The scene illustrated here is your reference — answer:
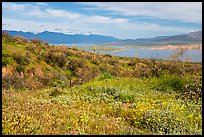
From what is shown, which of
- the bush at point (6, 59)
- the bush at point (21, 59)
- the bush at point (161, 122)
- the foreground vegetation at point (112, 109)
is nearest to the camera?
the foreground vegetation at point (112, 109)

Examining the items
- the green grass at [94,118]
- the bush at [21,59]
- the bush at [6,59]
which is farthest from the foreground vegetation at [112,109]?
the bush at [21,59]

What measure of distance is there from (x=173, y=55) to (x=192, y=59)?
3.30 feet

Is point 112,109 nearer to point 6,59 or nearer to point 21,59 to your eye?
point 6,59

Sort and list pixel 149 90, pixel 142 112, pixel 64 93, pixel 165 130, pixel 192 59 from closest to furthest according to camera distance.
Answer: pixel 165 130
pixel 142 112
pixel 64 93
pixel 149 90
pixel 192 59

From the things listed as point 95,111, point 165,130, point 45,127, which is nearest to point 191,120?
point 165,130

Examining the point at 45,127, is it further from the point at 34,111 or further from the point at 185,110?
the point at 185,110

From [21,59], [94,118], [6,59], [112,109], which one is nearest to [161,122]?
[94,118]

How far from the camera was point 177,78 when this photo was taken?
1373 cm

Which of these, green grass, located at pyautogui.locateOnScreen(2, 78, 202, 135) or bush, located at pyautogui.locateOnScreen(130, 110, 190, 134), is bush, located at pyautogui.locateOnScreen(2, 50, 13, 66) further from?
bush, located at pyautogui.locateOnScreen(130, 110, 190, 134)

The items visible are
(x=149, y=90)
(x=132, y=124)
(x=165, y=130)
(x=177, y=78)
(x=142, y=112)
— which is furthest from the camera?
(x=177, y=78)

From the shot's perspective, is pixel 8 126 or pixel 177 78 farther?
pixel 177 78

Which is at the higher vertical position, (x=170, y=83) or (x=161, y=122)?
(x=161, y=122)

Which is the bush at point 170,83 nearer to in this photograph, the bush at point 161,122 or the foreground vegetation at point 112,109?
the foreground vegetation at point 112,109

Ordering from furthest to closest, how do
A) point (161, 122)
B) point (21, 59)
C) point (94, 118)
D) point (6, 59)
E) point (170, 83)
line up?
point (21, 59), point (6, 59), point (170, 83), point (94, 118), point (161, 122)
